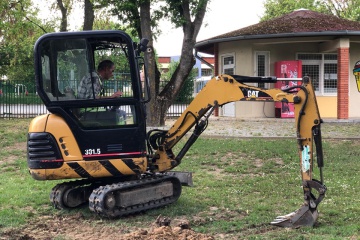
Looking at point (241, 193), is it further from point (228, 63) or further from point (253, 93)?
point (228, 63)

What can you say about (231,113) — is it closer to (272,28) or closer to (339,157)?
(272,28)

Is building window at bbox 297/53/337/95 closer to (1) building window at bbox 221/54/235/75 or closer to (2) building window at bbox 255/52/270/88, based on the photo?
(2) building window at bbox 255/52/270/88

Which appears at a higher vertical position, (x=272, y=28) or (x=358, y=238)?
(x=272, y=28)

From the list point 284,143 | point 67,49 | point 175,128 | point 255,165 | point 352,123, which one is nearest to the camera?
point 67,49

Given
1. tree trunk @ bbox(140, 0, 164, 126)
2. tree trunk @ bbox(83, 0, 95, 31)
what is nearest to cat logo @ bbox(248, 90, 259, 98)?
tree trunk @ bbox(140, 0, 164, 126)

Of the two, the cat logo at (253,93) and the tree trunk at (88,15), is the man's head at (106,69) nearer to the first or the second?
the cat logo at (253,93)

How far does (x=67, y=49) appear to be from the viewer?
304 inches

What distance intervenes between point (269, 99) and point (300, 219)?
1.64 metres

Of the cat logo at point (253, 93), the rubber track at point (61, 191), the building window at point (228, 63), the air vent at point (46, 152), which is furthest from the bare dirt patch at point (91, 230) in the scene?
the building window at point (228, 63)

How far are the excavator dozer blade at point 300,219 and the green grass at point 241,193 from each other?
0.10 meters

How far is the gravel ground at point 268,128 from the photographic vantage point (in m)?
16.4

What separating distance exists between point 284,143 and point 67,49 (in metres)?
8.23

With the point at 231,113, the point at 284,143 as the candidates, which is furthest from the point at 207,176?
the point at 231,113

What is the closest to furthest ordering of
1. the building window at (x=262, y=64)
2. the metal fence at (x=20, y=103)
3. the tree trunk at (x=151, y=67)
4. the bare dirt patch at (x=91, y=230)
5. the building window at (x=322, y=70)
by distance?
1. the bare dirt patch at (x=91, y=230)
2. the tree trunk at (x=151, y=67)
3. the building window at (x=322, y=70)
4. the building window at (x=262, y=64)
5. the metal fence at (x=20, y=103)
